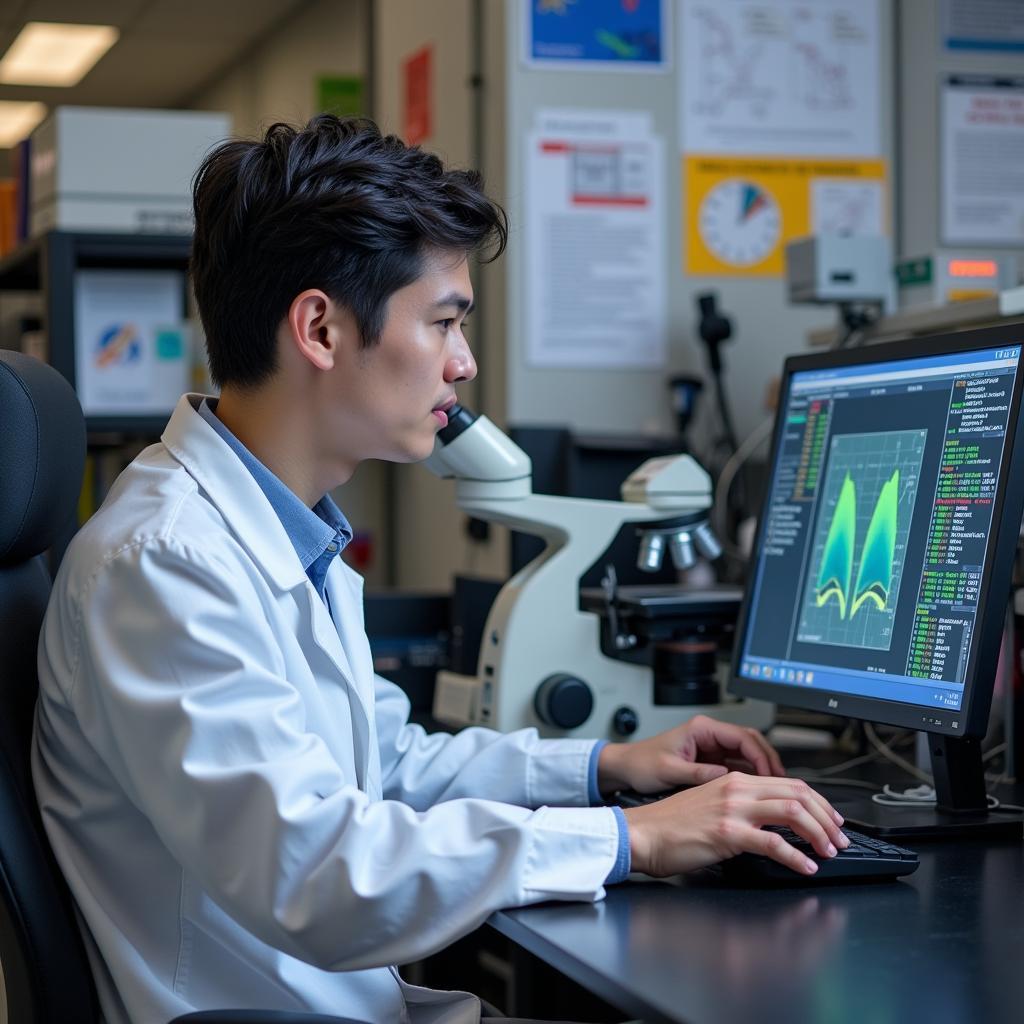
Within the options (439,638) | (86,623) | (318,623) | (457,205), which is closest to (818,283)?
(439,638)

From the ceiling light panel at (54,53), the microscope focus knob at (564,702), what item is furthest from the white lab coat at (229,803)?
the ceiling light panel at (54,53)

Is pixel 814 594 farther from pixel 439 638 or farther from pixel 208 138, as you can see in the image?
pixel 208 138

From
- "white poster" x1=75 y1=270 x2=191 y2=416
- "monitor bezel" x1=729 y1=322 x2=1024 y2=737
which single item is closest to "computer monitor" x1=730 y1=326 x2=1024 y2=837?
"monitor bezel" x1=729 y1=322 x2=1024 y2=737

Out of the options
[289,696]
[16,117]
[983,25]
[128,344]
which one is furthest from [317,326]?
[16,117]

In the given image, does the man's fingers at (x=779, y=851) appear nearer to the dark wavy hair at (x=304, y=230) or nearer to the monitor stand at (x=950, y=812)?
the monitor stand at (x=950, y=812)

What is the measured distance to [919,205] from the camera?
2.84m

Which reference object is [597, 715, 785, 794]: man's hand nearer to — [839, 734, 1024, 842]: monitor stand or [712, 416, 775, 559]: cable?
[839, 734, 1024, 842]: monitor stand

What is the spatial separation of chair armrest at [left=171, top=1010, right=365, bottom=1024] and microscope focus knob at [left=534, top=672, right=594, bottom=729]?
0.75 m

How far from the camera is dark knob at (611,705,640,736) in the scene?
5.68 feet

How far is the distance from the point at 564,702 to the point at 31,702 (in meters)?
0.70

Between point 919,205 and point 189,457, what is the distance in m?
2.04

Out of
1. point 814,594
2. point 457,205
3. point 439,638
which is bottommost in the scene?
point 439,638

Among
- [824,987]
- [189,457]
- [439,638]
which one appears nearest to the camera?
[824,987]

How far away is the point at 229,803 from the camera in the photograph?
0.97 meters
